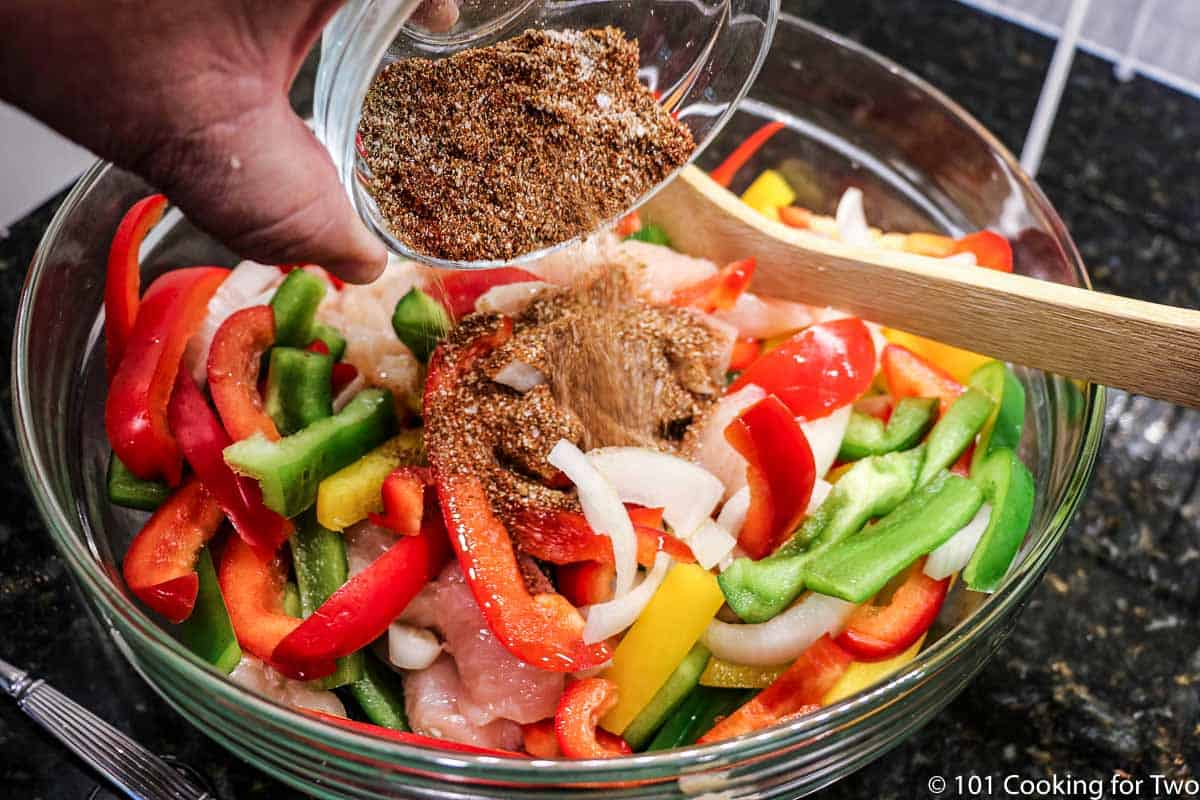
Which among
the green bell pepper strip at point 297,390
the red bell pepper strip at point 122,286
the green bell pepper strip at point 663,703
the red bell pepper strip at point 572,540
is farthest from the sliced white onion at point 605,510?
the red bell pepper strip at point 122,286

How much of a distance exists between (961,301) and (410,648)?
87 cm

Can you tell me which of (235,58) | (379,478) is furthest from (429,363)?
(235,58)

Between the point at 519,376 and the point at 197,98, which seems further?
the point at 519,376

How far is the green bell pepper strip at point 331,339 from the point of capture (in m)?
1.60

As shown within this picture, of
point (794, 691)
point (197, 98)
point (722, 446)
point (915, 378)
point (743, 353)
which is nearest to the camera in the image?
point (197, 98)

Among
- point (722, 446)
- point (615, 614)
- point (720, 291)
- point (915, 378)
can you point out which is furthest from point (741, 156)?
point (615, 614)

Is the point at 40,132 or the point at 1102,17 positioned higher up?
the point at 1102,17

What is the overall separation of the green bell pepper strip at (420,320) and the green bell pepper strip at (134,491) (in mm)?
388

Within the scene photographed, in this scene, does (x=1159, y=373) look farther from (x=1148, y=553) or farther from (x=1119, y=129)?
(x=1119, y=129)

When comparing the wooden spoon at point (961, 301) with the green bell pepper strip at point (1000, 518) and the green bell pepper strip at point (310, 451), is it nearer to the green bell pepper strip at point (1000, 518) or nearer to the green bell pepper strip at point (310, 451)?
the green bell pepper strip at point (1000, 518)

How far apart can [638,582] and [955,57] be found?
1826mm

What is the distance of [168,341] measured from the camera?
146 centimetres

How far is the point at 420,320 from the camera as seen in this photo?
5.05ft

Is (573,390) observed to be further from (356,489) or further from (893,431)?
(893,431)
